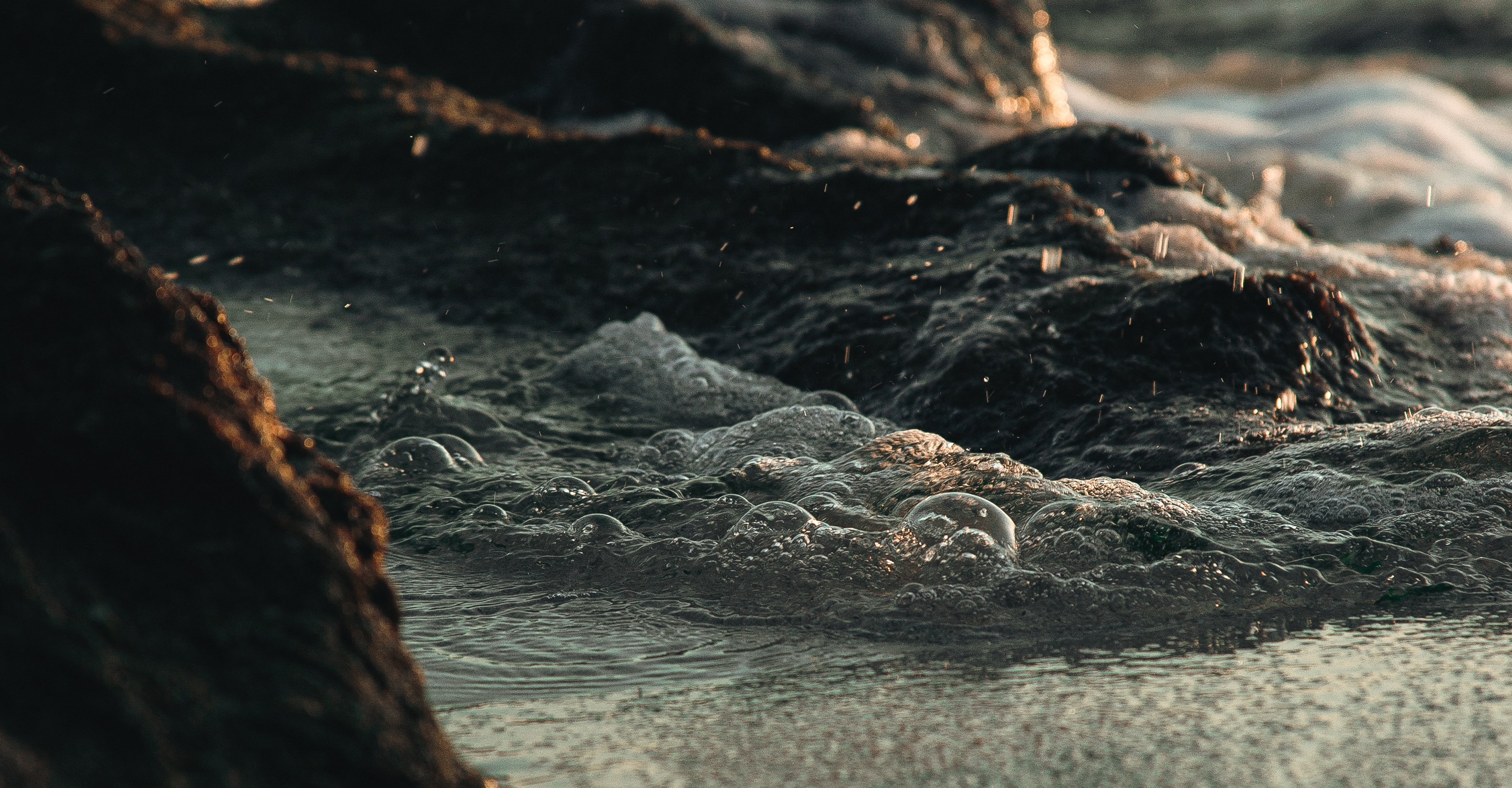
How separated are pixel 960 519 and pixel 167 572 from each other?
1345 mm

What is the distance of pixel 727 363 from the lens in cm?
327

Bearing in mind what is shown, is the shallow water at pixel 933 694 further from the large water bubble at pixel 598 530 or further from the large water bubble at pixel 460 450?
the large water bubble at pixel 460 450

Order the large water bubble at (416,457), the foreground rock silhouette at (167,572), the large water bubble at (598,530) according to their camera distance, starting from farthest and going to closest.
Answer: the large water bubble at (416,457)
the large water bubble at (598,530)
the foreground rock silhouette at (167,572)

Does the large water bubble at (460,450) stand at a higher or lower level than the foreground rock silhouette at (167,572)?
higher

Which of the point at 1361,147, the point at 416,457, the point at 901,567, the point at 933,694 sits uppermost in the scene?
the point at 1361,147

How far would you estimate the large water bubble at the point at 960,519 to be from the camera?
6.71 ft

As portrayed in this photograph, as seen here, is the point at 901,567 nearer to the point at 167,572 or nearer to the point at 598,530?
the point at 598,530

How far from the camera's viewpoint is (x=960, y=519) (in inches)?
81.8

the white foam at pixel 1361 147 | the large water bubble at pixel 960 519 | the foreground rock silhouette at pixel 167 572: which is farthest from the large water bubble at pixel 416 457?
the white foam at pixel 1361 147

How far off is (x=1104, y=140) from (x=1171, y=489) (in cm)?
166

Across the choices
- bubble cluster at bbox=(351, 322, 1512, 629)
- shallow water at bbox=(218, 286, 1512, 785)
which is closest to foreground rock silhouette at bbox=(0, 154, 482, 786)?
shallow water at bbox=(218, 286, 1512, 785)

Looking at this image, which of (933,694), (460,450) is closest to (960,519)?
(933,694)

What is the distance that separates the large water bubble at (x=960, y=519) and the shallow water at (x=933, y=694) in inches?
12.1

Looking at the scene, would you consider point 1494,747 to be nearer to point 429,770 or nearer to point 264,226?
point 429,770
